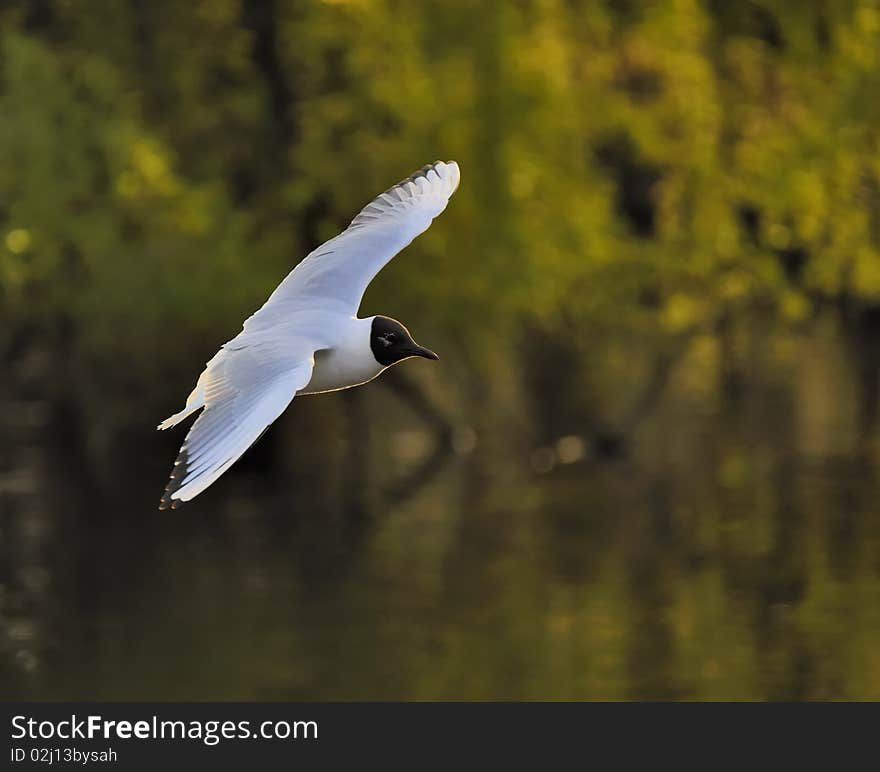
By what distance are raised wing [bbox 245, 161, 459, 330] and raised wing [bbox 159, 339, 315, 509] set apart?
720 millimetres

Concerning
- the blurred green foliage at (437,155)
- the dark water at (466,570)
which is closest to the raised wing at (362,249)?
the dark water at (466,570)

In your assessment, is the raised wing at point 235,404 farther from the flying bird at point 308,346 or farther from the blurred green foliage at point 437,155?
the blurred green foliage at point 437,155

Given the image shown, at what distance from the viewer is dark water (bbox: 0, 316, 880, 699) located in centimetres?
1947

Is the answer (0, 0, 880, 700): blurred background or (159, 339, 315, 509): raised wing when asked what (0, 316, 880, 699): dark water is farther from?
(159, 339, 315, 509): raised wing

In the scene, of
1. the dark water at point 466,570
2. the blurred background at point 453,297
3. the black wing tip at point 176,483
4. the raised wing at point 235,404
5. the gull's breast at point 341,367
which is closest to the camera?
the black wing tip at point 176,483

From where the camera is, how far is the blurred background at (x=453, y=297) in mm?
20391

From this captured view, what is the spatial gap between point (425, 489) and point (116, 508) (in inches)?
150

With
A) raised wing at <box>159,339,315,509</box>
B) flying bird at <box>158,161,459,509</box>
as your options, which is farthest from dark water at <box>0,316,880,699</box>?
raised wing at <box>159,339,315,509</box>

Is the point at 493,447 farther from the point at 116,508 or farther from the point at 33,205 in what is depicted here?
the point at 33,205

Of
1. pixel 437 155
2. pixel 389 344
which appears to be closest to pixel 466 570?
pixel 437 155

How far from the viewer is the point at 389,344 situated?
8.64 m

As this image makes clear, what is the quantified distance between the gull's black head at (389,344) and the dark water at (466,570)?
10.4 metres

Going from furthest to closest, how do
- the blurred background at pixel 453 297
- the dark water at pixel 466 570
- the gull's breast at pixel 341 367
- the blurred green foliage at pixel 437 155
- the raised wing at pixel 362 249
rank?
the blurred green foliage at pixel 437 155
the blurred background at pixel 453 297
the dark water at pixel 466 570
the raised wing at pixel 362 249
the gull's breast at pixel 341 367

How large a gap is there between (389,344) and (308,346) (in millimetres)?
511
